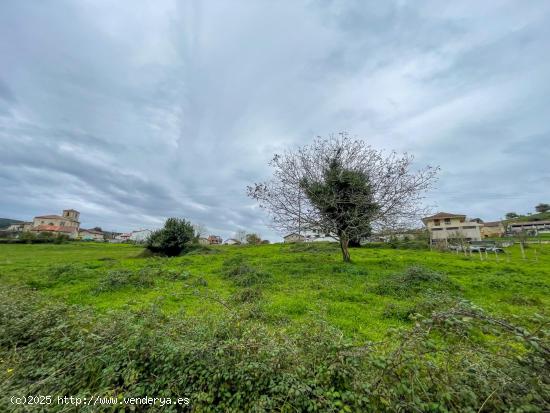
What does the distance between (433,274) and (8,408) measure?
11.9 meters

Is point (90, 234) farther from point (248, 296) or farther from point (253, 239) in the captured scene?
point (248, 296)

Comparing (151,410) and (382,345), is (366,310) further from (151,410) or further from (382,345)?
(151,410)

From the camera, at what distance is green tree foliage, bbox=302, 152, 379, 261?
14327 mm

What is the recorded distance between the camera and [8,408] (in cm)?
291

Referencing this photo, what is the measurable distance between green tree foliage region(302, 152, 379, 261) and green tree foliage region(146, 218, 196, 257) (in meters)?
16.5

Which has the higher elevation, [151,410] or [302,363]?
[302,363]

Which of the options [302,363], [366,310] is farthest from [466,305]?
[366,310]

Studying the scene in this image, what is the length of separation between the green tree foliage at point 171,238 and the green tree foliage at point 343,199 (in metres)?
16.5

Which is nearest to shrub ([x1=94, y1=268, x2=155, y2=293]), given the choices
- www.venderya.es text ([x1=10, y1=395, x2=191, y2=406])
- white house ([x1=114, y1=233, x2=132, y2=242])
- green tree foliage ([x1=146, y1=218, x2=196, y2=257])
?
www.venderya.es text ([x1=10, y1=395, x2=191, y2=406])

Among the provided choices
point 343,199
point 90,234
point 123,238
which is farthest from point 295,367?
point 123,238

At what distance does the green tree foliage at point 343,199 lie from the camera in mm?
14327

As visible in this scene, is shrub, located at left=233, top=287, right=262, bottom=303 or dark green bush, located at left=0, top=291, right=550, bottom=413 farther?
shrub, located at left=233, top=287, right=262, bottom=303

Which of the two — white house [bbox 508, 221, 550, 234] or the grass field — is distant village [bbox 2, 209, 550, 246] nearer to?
white house [bbox 508, 221, 550, 234]

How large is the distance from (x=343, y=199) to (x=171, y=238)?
1885 centimetres
